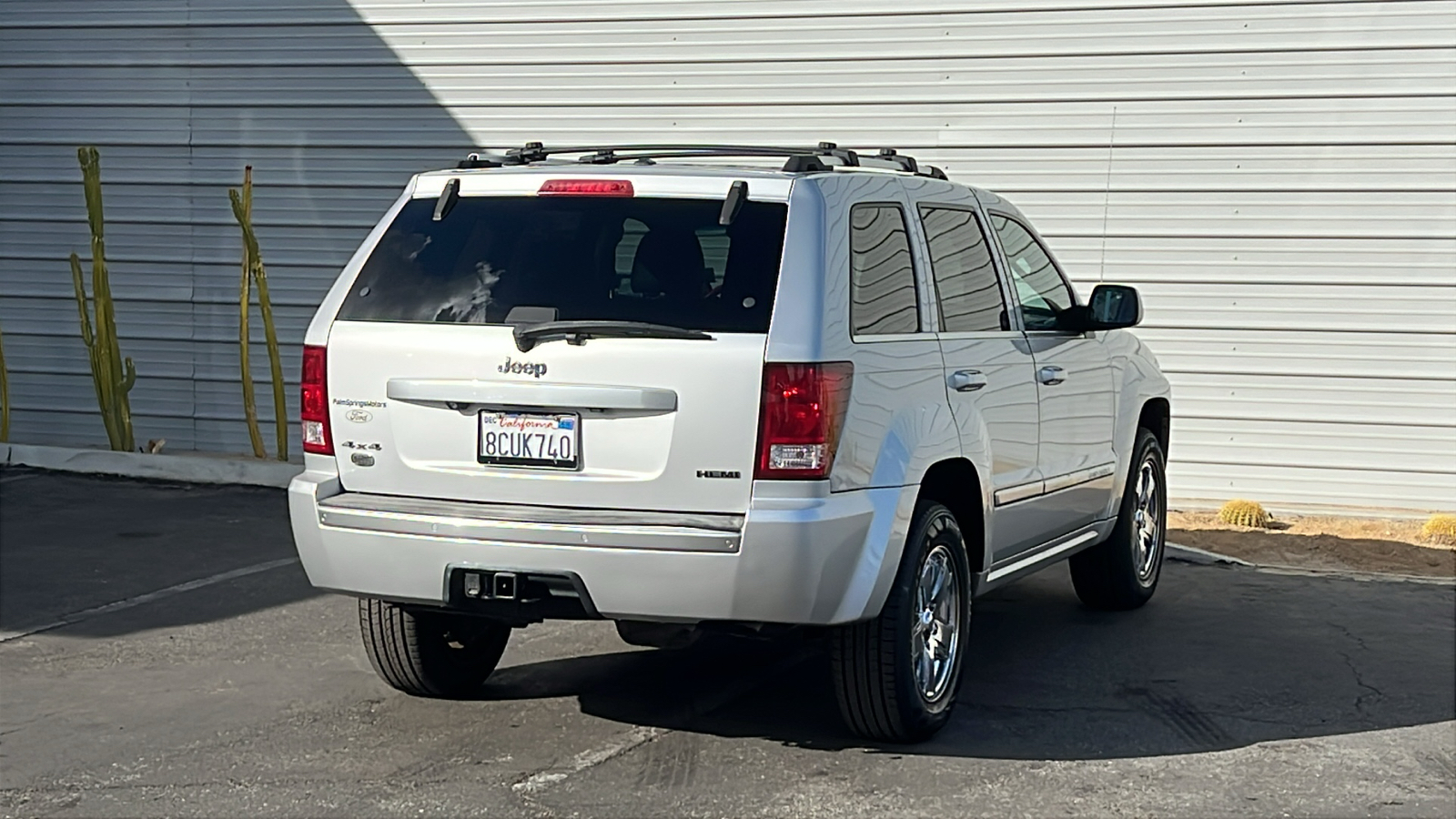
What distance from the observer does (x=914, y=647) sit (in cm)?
576

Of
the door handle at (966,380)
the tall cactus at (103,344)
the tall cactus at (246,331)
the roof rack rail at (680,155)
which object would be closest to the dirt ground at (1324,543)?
the door handle at (966,380)

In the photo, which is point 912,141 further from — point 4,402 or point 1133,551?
point 4,402

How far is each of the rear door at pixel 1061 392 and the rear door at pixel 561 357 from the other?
6.09 feet

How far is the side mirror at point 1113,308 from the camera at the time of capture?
24.0 ft

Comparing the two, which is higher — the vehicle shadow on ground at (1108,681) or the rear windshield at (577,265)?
the rear windshield at (577,265)

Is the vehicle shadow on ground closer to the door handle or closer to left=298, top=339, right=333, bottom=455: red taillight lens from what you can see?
the door handle

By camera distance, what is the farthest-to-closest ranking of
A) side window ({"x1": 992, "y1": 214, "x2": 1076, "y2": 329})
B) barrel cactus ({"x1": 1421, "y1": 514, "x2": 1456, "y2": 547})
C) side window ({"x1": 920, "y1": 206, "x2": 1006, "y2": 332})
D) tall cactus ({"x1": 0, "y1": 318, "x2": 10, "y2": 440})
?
tall cactus ({"x1": 0, "y1": 318, "x2": 10, "y2": 440}) → barrel cactus ({"x1": 1421, "y1": 514, "x2": 1456, "y2": 547}) → side window ({"x1": 992, "y1": 214, "x2": 1076, "y2": 329}) → side window ({"x1": 920, "y1": 206, "x2": 1006, "y2": 332})

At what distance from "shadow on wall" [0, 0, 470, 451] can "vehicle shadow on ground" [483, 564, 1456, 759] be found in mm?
6563

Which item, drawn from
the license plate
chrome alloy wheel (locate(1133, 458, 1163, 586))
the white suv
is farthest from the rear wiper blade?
chrome alloy wheel (locate(1133, 458, 1163, 586))

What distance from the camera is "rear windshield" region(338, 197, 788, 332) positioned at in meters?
5.41

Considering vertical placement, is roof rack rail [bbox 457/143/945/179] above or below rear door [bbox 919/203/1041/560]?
above

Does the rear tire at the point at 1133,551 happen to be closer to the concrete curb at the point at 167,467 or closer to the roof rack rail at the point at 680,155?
the roof rack rail at the point at 680,155

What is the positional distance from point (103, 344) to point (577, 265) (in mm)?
7937

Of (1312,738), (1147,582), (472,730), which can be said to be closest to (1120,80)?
(1147,582)
